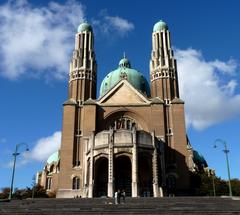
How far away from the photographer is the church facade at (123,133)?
42.9 meters

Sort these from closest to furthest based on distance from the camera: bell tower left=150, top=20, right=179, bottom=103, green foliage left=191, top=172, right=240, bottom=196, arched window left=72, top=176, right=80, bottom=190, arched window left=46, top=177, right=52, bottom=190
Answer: green foliage left=191, top=172, right=240, bottom=196
arched window left=72, top=176, right=80, bottom=190
bell tower left=150, top=20, right=179, bottom=103
arched window left=46, top=177, right=52, bottom=190

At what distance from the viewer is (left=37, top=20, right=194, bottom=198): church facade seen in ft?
141

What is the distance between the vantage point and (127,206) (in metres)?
23.4

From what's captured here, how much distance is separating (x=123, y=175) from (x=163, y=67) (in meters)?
19.4

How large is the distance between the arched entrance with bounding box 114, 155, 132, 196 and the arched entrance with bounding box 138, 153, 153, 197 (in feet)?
4.65

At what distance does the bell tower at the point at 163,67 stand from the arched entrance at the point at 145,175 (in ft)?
39.1

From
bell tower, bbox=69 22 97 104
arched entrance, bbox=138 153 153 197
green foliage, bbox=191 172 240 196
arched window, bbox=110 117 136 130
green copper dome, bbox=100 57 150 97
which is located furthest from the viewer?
green copper dome, bbox=100 57 150 97

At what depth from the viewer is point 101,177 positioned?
45.8 meters

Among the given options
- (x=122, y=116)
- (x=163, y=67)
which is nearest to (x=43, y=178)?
(x=122, y=116)

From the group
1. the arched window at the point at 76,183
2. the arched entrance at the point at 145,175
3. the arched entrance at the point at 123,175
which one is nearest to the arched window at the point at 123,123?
the arched entrance at the point at 123,175

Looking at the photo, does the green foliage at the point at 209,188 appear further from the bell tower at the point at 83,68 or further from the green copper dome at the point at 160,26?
the green copper dome at the point at 160,26

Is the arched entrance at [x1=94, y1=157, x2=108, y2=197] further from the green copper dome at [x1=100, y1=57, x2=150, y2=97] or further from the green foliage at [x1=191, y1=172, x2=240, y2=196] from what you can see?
the green copper dome at [x1=100, y1=57, x2=150, y2=97]

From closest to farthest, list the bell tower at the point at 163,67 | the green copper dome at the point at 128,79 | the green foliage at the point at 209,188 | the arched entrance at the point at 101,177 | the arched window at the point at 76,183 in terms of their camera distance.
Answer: the arched entrance at the point at 101,177
the green foliage at the point at 209,188
the arched window at the point at 76,183
the bell tower at the point at 163,67
the green copper dome at the point at 128,79

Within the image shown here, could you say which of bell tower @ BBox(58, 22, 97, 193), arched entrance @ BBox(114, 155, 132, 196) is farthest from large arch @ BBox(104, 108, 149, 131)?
arched entrance @ BBox(114, 155, 132, 196)
